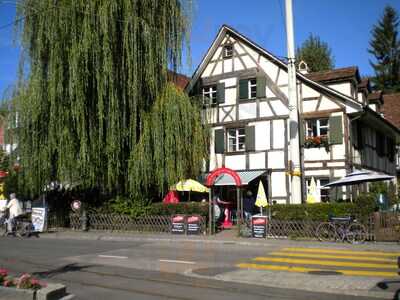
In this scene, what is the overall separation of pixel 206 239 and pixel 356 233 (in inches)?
204

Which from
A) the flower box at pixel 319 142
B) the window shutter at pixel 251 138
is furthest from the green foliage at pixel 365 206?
the window shutter at pixel 251 138

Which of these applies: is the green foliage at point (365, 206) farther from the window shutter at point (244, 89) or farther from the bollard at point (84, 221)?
the bollard at point (84, 221)

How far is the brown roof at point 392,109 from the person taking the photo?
41188 mm

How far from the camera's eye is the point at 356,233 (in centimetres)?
1692

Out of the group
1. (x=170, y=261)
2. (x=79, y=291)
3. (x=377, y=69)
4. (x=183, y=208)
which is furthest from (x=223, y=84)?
(x=377, y=69)

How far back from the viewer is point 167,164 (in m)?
22.2

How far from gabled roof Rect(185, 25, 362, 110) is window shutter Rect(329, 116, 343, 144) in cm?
97

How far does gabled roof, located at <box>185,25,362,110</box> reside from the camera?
24.4 metres

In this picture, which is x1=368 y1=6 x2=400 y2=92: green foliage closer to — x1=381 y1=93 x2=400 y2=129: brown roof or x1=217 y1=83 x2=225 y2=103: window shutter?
x1=381 y1=93 x2=400 y2=129: brown roof

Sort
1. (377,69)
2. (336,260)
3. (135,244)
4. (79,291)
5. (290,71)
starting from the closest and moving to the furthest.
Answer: (79,291) < (336,260) < (135,244) < (290,71) < (377,69)

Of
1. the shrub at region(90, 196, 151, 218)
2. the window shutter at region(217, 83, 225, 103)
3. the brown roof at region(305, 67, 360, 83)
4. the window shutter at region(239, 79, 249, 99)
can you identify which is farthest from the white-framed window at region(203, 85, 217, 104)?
the shrub at region(90, 196, 151, 218)

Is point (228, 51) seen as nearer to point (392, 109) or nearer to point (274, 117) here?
point (274, 117)

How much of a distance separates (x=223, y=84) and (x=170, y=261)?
1656 centimetres

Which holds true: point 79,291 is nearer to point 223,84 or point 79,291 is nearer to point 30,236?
point 30,236
